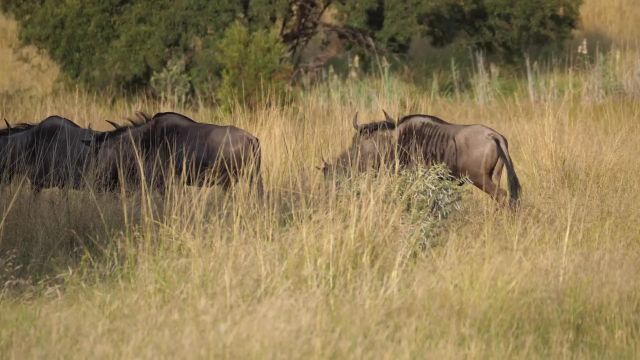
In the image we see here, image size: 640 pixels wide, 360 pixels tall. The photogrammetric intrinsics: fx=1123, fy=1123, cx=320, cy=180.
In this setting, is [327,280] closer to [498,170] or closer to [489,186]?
[489,186]

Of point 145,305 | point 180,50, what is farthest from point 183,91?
point 145,305

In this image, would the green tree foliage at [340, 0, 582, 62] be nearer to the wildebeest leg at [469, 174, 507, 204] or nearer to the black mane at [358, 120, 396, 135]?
the black mane at [358, 120, 396, 135]

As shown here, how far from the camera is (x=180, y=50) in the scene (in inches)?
615

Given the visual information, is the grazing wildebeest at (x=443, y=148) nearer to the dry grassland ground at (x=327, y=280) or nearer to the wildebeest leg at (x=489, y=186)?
the wildebeest leg at (x=489, y=186)

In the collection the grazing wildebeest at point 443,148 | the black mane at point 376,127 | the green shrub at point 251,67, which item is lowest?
the green shrub at point 251,67

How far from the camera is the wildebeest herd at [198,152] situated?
734 cm

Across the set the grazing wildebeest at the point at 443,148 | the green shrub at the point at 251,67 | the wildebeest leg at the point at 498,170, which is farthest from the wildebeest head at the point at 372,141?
the green shrub at the point at 251,67

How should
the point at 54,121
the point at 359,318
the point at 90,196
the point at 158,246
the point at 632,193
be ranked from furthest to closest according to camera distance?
the point at 54,121 → the point at 632,193 → the point at 90,196 → the point at 158,246 → the point at 359,318

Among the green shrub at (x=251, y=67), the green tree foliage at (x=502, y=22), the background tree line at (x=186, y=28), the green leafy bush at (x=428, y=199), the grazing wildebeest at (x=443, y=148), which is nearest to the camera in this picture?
the green leafy bush at (x=428, y=199)

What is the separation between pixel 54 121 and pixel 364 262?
11.3ft

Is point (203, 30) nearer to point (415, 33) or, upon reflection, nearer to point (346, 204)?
point (415, 33)

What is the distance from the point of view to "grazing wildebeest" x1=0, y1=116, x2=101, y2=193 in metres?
7.79

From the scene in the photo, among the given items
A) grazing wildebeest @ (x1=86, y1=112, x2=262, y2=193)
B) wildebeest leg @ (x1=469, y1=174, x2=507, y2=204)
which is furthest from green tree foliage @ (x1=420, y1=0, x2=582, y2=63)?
wildebeest leg @ (x1=469, y1=174, x2=507, y2=204)

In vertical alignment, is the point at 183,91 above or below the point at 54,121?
below
